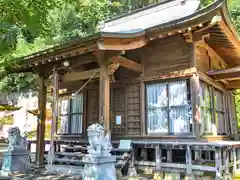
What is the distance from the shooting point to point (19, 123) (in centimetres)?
A: 2242

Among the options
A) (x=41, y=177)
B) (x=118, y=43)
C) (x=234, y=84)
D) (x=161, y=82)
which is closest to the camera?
(x=118, y=43)

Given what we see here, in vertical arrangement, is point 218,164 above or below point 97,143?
below

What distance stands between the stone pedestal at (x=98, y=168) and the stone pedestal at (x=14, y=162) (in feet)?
9.08

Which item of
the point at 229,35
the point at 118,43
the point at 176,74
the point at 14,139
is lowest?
the point at 14,139

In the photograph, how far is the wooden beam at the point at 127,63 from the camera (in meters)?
6.57

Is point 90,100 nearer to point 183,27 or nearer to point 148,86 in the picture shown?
point 148,86

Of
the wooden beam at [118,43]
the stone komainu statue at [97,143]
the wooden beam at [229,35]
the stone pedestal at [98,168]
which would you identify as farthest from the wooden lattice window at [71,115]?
the wooden beam at [229,35]

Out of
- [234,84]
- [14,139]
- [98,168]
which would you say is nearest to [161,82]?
[98,168]

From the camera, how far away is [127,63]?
7.06 metres

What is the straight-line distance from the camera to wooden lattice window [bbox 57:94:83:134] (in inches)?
361

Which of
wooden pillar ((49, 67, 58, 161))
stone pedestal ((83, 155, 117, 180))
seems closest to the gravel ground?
wooden pillar ((49, 67, 58, 161))

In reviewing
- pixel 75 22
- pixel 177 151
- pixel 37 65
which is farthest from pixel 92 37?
pixel 75 22

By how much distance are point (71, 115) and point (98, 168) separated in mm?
4592

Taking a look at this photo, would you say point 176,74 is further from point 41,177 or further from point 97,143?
point 41,177
